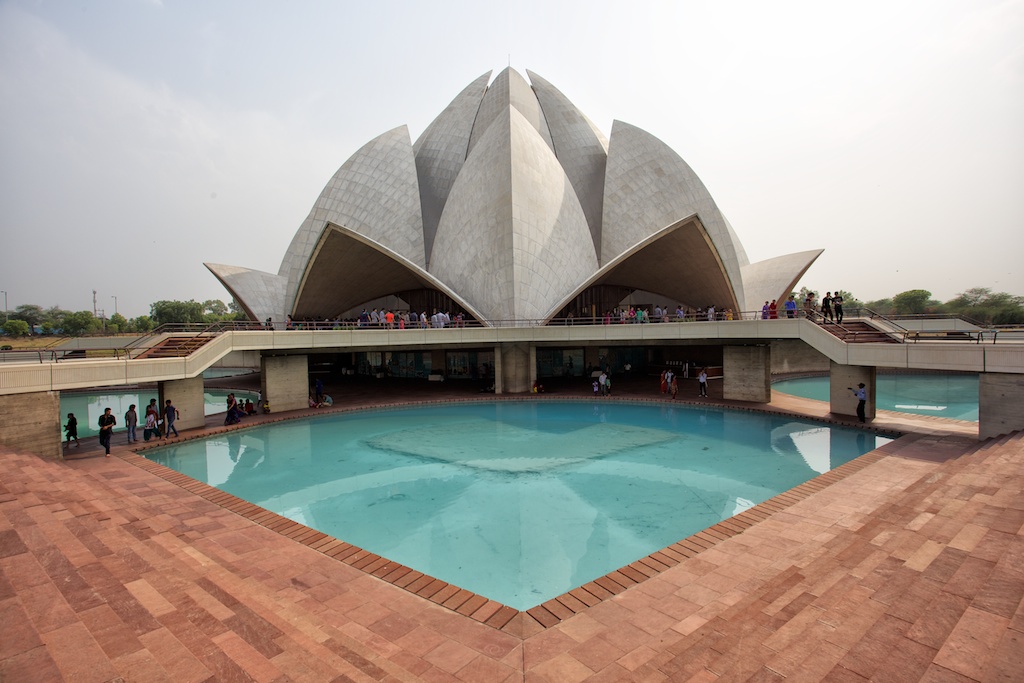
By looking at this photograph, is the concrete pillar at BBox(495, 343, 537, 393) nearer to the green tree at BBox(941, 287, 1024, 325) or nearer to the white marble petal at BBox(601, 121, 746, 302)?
the white marble petal at BBox(601, 121, 746, 302)

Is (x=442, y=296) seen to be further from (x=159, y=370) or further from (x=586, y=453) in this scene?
(x=586, y=453)

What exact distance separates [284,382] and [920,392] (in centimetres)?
2417

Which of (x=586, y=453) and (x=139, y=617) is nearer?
(x=139, y=617)

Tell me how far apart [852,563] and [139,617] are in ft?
17.9

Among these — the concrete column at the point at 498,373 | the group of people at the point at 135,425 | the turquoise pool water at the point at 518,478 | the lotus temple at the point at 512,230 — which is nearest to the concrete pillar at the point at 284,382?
the turquoise pool water at the point at 518,478

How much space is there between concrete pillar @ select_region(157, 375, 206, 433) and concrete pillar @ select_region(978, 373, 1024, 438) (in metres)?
17.9

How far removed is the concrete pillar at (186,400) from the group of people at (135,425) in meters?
0.14

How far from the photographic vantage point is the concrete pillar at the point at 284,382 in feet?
48.7

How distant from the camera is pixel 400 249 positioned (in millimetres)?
24203

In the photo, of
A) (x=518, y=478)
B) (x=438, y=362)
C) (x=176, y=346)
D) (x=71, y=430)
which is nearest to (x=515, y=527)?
(x=518, y=478)

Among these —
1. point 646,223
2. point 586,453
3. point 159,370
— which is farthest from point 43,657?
point 646,223

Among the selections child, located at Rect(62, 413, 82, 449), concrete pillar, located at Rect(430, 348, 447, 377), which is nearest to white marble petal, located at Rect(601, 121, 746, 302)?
concrete pillar, located at Rect(430, 348, 447, 377)

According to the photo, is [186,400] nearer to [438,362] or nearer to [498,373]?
[498,373]

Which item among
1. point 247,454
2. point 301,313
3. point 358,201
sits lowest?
point 247,454
